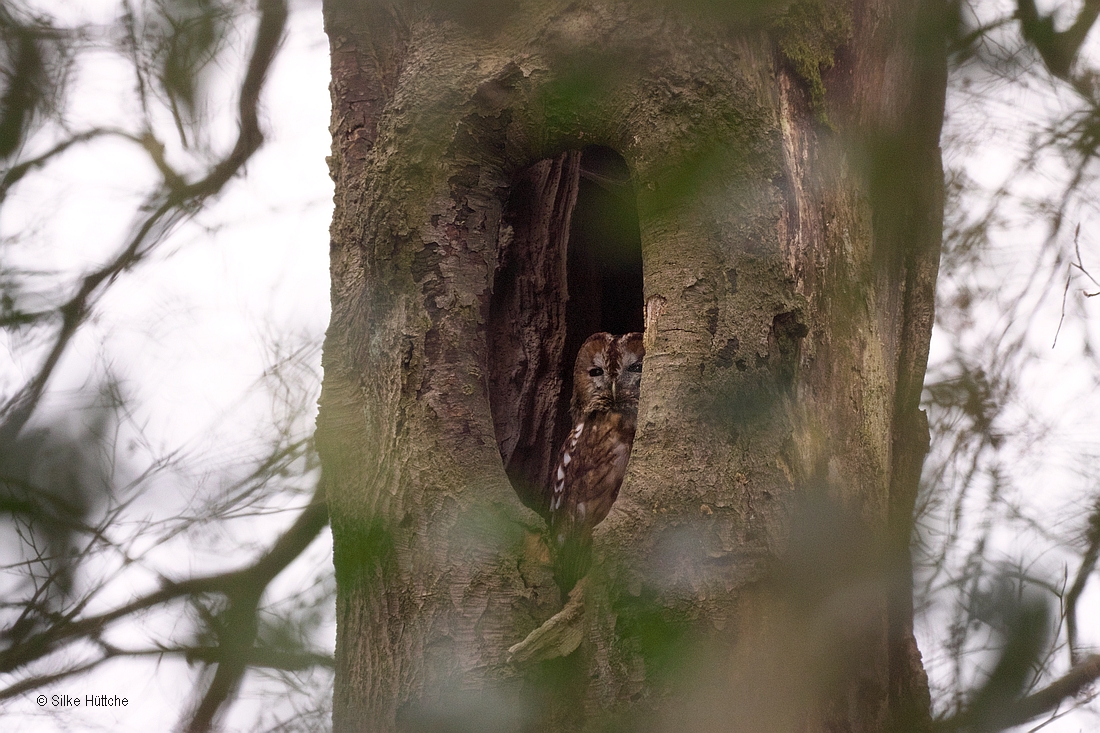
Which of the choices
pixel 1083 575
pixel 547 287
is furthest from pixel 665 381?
pixel 1083 575

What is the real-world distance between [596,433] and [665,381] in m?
1.19

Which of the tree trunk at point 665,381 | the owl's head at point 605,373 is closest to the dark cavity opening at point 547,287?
the owl's head at point 605,373

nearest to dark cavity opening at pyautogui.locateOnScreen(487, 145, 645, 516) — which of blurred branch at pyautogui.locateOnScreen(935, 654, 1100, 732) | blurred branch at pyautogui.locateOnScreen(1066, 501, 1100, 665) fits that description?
blurred branch at pyautogui.locateOnScreen(935, 654, 1100, 732)

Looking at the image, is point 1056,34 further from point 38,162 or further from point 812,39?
point 38,162

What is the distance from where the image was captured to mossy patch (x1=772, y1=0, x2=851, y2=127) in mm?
1644

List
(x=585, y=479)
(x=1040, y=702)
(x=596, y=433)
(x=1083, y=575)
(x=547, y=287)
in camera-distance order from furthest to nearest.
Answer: (x=596, y=433), (x=585, y=479), (x=547, y=287), (x=1083, y=575), (x=1040, y=702)

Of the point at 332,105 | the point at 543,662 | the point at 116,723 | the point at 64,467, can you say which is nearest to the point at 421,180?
the point at 332,105

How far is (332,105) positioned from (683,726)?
59.0 inches

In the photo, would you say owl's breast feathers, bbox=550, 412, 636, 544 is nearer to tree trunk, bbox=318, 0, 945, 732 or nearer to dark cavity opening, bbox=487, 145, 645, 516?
dark cavity opening, bbox=487, 145, 645, 516

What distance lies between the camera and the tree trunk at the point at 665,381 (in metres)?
1.43

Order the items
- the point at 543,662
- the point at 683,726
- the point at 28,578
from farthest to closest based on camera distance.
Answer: the point at 28,578
the point at 543,662
the point at 683,726

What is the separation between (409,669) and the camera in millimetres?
1595

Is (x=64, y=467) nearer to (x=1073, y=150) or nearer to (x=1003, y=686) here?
(x=1003, y=686)

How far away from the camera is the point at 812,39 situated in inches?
66.2
